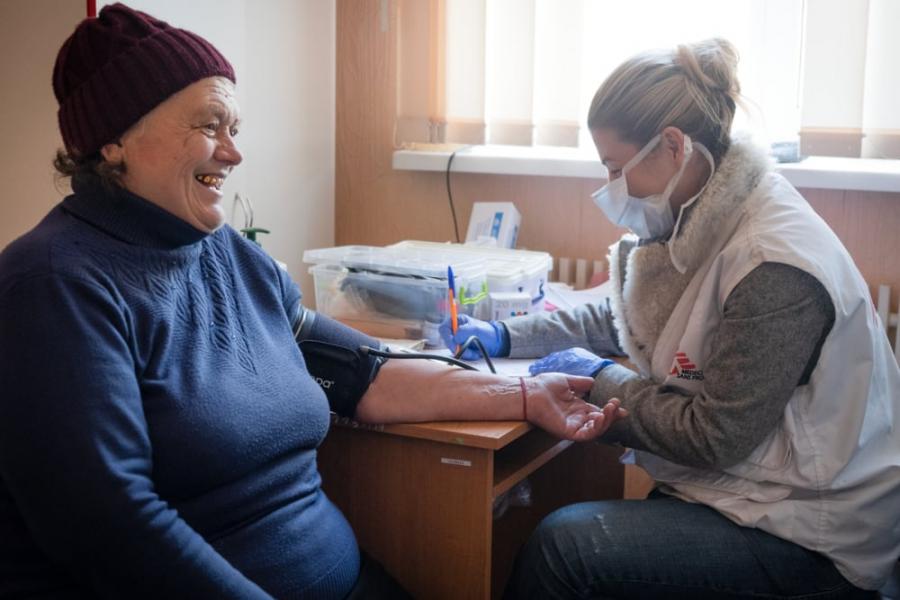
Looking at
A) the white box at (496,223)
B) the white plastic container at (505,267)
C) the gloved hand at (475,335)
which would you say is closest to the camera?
the gloved hand at (475,335)

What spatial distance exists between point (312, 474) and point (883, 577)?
0.88 meters

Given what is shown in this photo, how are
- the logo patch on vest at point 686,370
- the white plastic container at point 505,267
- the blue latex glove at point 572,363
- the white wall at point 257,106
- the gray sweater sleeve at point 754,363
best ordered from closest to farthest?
the gray sweater sleeve at point 754,363, the logo patch on vest at point 686,370, the blue latex glove at point 572,363, the white wall at point 257,106, the white plastic container at point 505,267

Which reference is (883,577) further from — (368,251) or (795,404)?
(368,251)

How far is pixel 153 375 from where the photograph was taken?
1.28m

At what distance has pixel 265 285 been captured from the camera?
159 centimetres

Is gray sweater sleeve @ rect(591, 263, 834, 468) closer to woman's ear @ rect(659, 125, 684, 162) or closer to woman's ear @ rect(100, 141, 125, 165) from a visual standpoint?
woman's ear @ rect(659, 125, 684, 162)

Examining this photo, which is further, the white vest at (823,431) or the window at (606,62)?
the window at (606,62)

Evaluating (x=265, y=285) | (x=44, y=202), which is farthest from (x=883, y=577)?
(x=44, y=202)

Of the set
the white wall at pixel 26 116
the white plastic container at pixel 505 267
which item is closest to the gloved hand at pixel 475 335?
the white plastic container at pixel 505 267

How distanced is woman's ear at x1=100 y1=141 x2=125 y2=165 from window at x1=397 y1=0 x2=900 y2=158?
145 centimetres

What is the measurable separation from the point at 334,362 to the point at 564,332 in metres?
0.54

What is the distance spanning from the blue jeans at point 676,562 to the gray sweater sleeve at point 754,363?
0.35 feet

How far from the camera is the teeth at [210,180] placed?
55.8 inches

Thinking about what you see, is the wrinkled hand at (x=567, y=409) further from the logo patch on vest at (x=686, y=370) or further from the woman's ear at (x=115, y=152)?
the woman's ear at (x=115, y=152)
